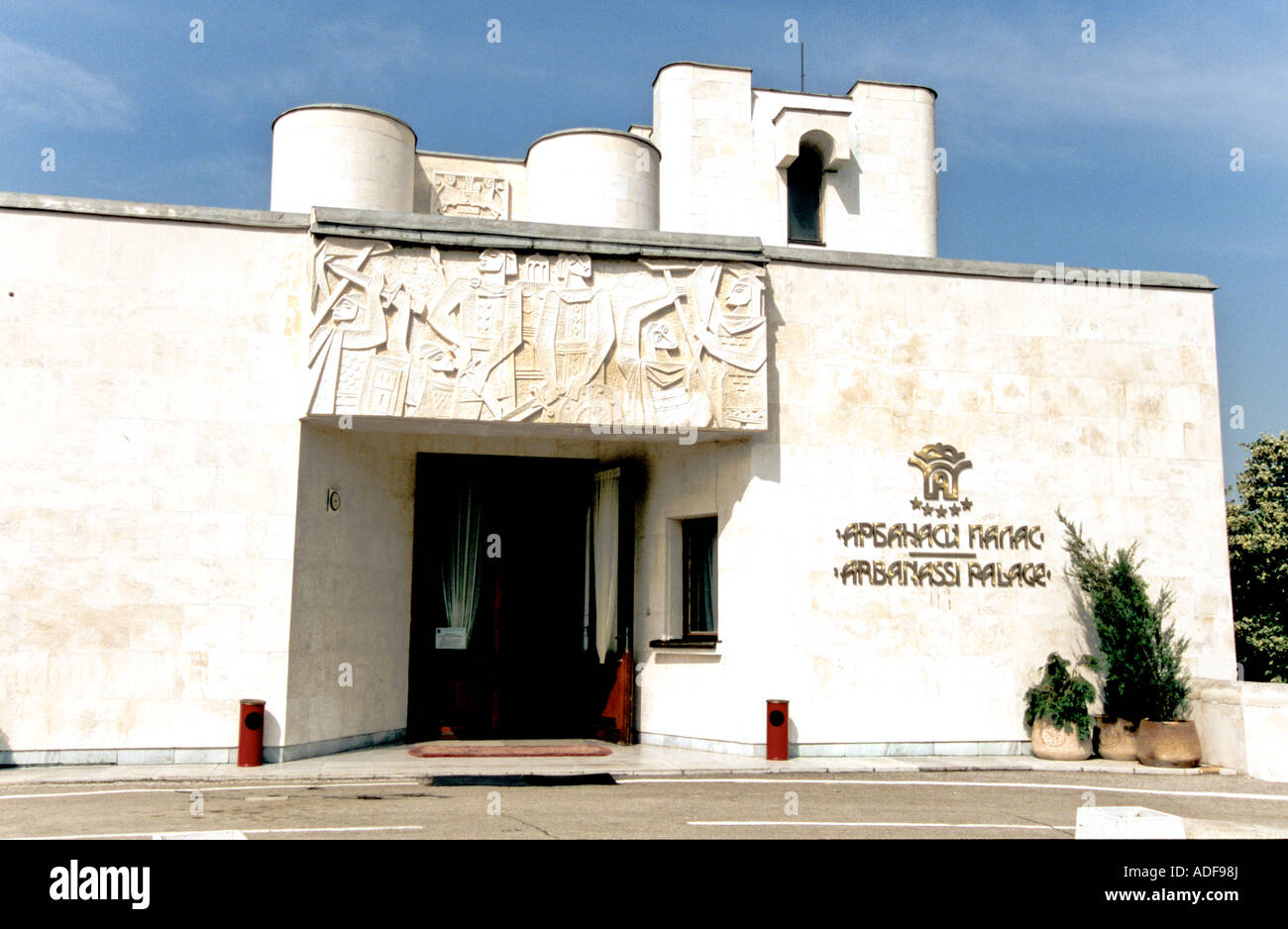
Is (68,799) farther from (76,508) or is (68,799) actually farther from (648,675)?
(648,675)

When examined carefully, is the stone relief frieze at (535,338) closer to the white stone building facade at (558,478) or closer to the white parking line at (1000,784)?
the white stone building facade at (558,478)

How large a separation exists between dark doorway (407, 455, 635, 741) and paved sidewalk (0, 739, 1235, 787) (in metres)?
1.50

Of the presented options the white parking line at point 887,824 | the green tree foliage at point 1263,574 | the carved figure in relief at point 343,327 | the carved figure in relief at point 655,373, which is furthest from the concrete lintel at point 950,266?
the green tree foliage at point 1263,574

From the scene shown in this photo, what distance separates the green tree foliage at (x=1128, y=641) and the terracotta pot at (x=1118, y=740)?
0.12 meters

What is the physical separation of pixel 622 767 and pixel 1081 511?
7110mm

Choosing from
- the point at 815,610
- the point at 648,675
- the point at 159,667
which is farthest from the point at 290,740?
the point at 815,610

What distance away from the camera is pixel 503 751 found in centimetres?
1382

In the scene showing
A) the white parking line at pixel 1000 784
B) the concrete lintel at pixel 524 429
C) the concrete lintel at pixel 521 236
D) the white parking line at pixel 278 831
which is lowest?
the white parking line at pixel 1000 784

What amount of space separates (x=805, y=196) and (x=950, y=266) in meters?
9.15

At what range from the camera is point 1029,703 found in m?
14.0

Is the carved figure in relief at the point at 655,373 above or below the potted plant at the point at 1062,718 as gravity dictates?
above

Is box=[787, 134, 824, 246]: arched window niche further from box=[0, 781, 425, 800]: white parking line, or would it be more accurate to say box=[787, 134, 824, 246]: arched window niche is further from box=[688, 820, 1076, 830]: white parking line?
box=[688, 820, 1076, 830]: white parking line

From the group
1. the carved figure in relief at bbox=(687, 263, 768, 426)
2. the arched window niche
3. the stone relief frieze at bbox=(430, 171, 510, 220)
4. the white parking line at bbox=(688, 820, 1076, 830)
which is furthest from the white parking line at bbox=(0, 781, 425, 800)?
the arched window niche

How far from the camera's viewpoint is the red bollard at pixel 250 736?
1225cm
